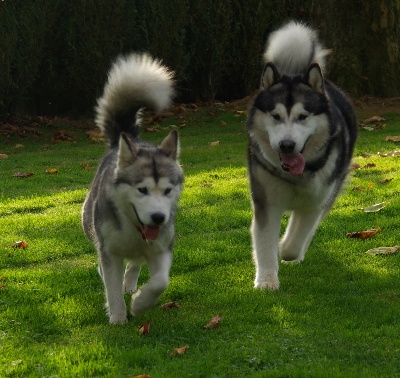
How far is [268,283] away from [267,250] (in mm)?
263

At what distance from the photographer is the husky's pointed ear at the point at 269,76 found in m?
6.39

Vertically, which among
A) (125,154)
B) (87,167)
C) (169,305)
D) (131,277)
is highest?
(125,154)

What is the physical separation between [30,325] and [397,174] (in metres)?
5.69

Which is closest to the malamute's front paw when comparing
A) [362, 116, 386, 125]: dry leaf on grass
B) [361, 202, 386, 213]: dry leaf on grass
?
[361, 202, 386, 213]: dry leaf on grass

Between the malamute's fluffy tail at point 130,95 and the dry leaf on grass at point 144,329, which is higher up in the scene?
the malamute's fluffy tail at point 130,95

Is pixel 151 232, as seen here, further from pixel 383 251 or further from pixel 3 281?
pixel 383 251

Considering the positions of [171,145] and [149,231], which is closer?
[149,231]

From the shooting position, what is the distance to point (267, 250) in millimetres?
6410

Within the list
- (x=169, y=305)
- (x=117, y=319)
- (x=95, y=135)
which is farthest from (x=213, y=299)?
(x=95, y=135)

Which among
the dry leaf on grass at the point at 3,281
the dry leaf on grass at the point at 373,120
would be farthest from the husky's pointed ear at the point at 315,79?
the dry leaf on grass at the point at 373,120

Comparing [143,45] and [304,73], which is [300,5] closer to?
[143,45]

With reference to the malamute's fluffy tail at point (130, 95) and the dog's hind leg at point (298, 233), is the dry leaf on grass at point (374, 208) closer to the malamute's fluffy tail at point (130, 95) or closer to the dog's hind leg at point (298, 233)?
the dog's hind leg at point (298, 233)

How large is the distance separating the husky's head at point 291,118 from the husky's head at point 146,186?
36.3 inches

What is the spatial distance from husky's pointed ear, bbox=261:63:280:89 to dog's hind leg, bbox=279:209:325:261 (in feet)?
3.42
